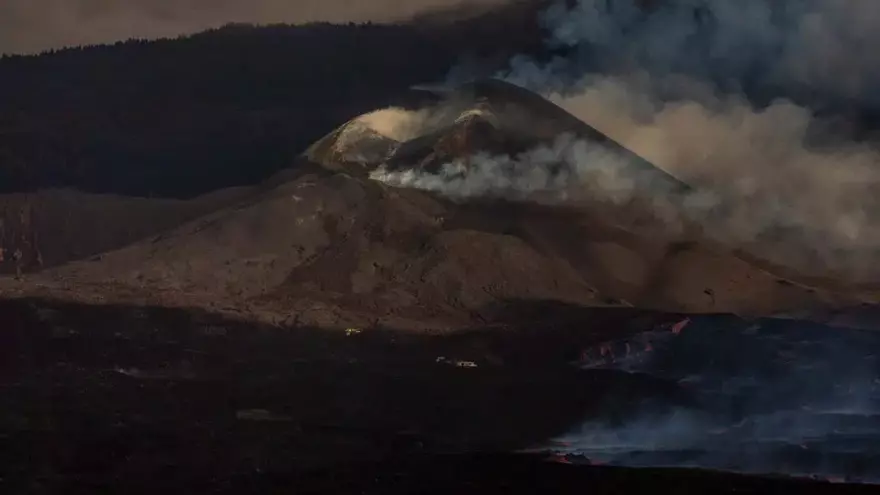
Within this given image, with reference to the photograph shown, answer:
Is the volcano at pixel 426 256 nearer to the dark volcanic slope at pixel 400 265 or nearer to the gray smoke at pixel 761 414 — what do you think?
the dark volcanic slope at pixel 400 265

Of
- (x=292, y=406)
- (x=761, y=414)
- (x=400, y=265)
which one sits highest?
(x=400, y=265)

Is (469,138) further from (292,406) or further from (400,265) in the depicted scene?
(292,406)

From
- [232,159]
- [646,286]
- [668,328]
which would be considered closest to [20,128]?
[232,159]

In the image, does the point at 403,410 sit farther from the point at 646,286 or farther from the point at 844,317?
the point at 646,286

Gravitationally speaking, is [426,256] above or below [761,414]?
above

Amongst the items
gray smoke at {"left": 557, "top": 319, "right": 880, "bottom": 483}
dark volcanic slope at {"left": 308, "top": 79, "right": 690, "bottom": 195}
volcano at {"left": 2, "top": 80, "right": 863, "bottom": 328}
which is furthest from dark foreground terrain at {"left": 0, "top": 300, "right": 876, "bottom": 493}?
dark volcanic slope at {"left": 308, "top": 79, "right": 690, "bottom": 195}

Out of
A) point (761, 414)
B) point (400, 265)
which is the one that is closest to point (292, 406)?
point (761, 414)
